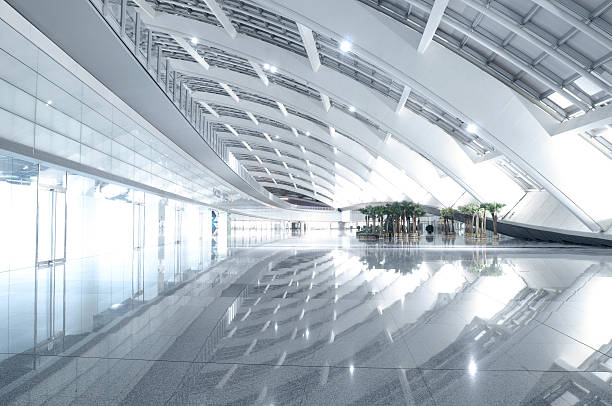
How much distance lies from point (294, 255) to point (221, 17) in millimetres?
9646

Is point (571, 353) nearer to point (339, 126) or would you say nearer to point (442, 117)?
point (442, 117)

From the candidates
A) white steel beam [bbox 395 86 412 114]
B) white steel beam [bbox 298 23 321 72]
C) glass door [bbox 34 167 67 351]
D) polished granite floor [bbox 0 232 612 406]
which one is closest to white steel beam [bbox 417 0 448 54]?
white steel beam [bbox 395 86 412 114]

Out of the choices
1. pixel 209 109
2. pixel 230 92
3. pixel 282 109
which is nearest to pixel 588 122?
pixel 282 109

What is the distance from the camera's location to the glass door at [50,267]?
200 inches

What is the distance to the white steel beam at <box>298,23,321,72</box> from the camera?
1658 centimetres

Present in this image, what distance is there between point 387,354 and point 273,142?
41587 mm

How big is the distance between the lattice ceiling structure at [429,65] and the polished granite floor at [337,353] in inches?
323

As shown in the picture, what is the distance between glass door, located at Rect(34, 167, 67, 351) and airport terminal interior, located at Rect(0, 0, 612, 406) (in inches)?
2.7

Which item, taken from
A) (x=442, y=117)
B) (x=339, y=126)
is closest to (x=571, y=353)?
(x=442, y=117)

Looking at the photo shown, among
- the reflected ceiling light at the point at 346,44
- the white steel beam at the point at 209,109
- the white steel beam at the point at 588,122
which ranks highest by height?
the white steel beam at the point at 209,109

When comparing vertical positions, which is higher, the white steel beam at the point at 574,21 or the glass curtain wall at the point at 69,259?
the white steel beam at the point at 574,21

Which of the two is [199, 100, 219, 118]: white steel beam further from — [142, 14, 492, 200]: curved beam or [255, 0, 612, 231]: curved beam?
[255, 0, 612, 231]: curved beam

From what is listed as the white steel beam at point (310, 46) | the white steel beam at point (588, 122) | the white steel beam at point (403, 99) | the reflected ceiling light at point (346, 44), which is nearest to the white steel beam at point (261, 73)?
the white steel beam at point (310, 46)

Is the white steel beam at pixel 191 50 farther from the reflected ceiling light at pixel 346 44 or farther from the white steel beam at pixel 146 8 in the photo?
the reflected ceiling light at pixel 346 44
